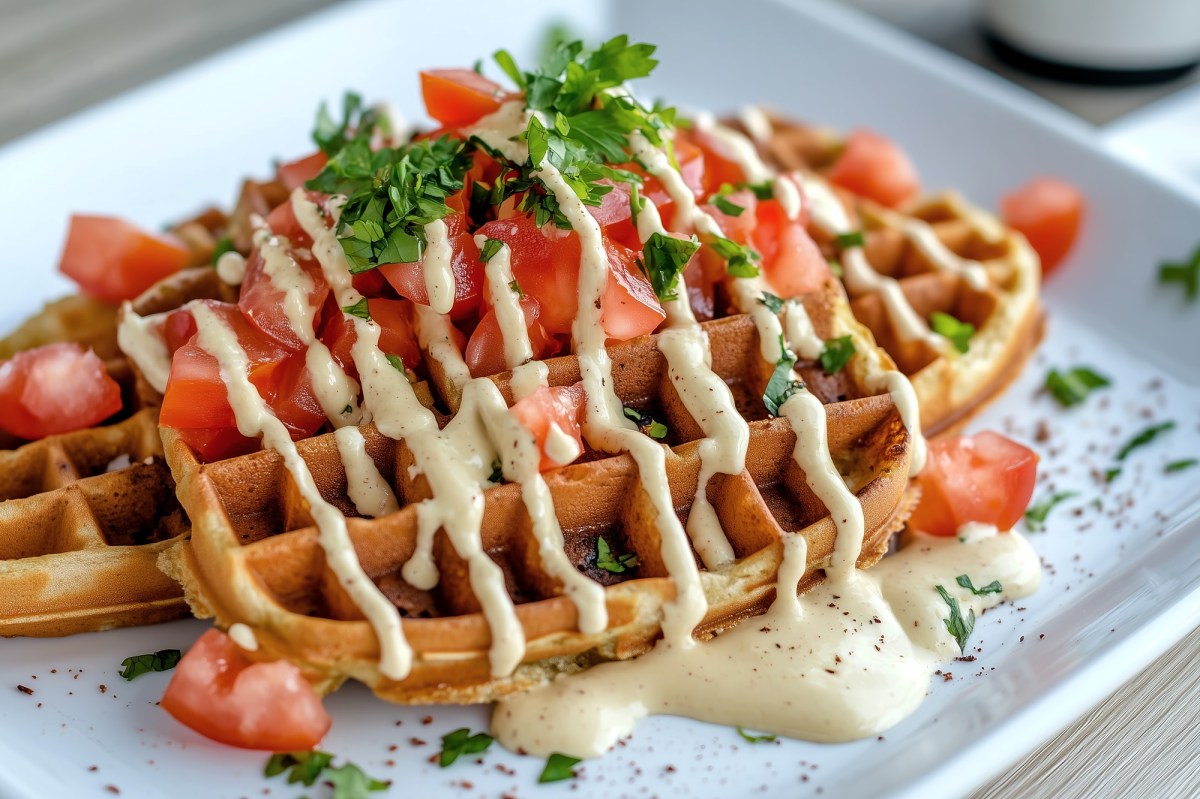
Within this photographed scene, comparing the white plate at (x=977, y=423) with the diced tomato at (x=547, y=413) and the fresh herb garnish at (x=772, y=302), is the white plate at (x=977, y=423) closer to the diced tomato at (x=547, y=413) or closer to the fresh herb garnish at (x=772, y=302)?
the diced tomato at (x=547, y=413)

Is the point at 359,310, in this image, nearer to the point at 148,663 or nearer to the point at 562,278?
the point at 562,278

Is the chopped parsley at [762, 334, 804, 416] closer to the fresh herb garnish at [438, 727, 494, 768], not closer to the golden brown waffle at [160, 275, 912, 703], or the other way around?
the golden brown waffle at [160, 275, 912, 703]

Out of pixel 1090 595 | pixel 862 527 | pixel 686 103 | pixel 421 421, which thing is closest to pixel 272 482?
pixel 421 421

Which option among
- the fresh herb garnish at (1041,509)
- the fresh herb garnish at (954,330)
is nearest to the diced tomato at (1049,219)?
the fresh herb garnish at (954,330)

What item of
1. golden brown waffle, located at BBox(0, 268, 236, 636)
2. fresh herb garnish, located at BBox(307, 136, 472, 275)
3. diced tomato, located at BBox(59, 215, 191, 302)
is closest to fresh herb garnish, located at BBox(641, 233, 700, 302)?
fresh herb garnish, located at BBox(307, 136, 472, 275)

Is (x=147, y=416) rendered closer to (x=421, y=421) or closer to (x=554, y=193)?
(x=421, y=421)

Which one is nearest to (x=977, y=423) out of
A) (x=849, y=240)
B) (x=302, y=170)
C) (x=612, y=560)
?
(x=849, y=240)
